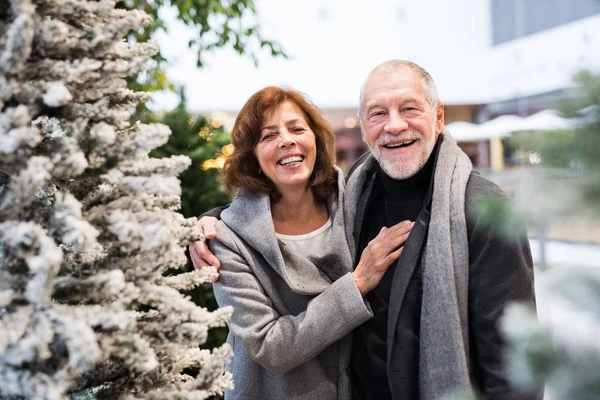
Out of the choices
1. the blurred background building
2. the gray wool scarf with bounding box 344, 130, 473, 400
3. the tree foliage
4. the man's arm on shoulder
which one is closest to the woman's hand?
the gray wool scarf with bounding box 344, 130, 473, 400

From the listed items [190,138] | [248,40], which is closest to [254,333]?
[190,138]

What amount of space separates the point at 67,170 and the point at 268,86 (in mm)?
1171

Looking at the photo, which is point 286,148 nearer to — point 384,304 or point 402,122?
point 402,122

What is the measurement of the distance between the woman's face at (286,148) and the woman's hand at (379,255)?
1.08 feet

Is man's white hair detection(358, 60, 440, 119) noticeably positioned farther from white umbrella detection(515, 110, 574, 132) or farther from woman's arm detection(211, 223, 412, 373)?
white umbrella detection(515, 110, 574, 132)

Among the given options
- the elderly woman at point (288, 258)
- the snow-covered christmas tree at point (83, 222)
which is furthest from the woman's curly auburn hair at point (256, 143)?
the snow-covered christmas tree at point (83, 222)

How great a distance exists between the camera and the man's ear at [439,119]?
163cm

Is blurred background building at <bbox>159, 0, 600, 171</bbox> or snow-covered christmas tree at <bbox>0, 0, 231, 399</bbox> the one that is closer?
snow-covered christmas tree at <bbox>0, 0, 231, 399</bbox>

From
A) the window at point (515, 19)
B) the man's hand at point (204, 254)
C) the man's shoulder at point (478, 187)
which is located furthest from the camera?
the window at point (515, 19)

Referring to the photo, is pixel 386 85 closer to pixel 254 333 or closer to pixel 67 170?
pixel 254 333

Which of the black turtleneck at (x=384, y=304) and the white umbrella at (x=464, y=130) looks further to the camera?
the white umbrella at (x=464, y=130)

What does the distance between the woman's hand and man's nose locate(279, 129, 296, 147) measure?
1.32ft

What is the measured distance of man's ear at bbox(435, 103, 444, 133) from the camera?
1.63 m

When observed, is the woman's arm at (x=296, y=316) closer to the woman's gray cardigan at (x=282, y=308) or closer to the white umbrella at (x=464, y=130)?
the woman's gray cardigan at (x=282, y=308)
